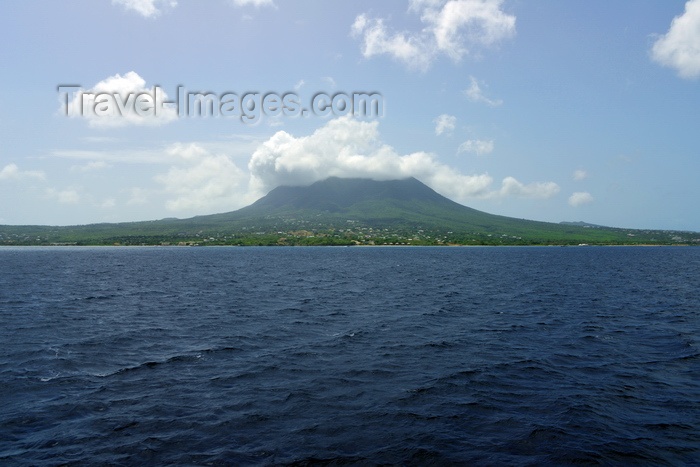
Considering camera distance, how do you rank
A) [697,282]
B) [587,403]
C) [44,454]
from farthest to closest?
[697,282], [587,403], [44,454]

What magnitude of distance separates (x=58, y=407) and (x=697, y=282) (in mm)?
94696

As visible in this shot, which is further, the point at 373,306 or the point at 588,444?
the point at 373,306

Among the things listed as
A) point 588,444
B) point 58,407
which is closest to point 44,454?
point 58,407

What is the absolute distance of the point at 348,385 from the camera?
23266 millimetres

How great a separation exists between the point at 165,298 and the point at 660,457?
53526 mm

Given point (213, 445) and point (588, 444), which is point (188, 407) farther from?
point (588, 444)

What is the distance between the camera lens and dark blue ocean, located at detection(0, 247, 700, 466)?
1652 cm

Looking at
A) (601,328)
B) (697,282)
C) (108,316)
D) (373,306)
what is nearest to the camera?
(601,328)

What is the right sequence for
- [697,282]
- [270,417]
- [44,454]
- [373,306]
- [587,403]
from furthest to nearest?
1. [697,282]
2. [373,306]
3. [587,403]
4. [270,417]
5. [44,454]

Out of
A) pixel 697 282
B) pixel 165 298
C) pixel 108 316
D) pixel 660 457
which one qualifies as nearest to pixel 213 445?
pixel 660 457

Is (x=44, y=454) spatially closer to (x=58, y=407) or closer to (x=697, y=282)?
(x=58, y=407)

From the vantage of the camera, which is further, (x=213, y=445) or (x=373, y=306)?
(x=373, y=306)

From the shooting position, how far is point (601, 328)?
38406 millimetres

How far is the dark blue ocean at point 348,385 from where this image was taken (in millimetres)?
16516
